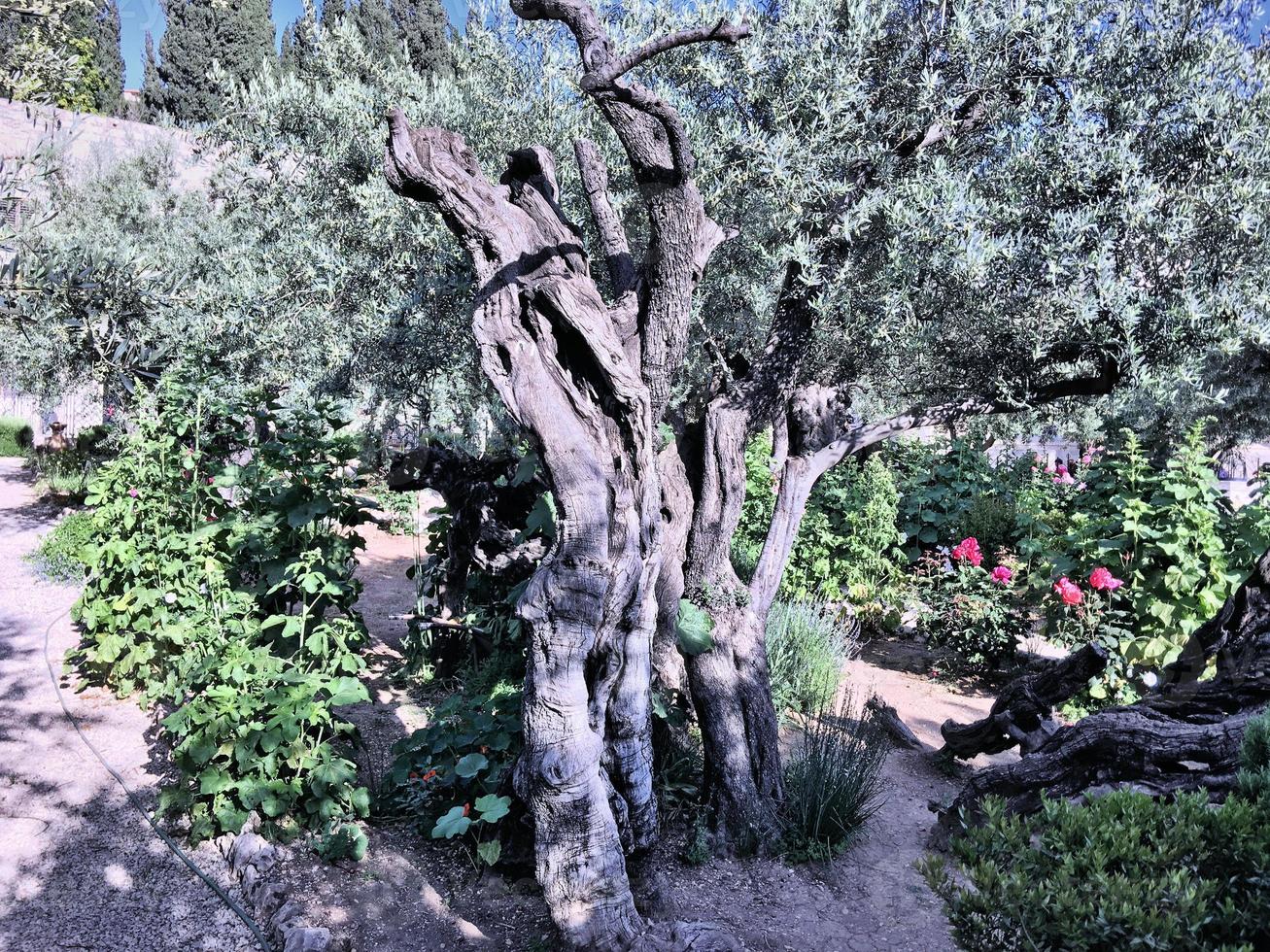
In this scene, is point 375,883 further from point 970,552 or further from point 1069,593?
point 970,552

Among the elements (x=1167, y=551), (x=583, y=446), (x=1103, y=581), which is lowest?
(x=1103, y=581)

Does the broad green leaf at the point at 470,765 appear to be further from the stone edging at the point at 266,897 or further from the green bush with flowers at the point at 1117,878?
the green bush with flowers at the point at 1117,878

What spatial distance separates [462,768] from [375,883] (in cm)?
58

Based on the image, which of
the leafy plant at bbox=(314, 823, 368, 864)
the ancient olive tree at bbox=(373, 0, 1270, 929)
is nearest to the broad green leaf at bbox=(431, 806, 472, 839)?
the leafy plant at bbox=(314, 823, 368, 864)

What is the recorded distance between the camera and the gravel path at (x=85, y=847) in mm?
3199

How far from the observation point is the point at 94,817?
13.0ft

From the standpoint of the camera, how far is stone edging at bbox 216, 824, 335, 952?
297 centimetres

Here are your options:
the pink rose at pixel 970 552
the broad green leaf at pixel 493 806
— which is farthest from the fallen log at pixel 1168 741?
the pink rose at pixel 970 552

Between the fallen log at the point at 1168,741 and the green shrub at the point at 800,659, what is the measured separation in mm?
1471

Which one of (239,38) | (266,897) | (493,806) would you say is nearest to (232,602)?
(266,897)

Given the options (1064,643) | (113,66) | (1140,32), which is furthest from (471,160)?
(113,66)

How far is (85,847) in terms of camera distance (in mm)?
3725

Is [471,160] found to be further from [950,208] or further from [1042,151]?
[1042,151]

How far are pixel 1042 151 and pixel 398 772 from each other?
4.27 meters
